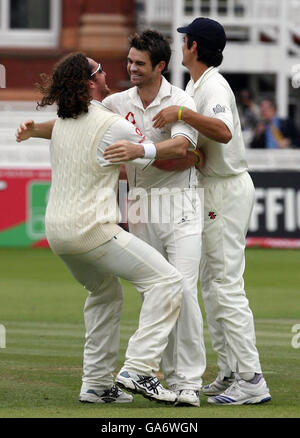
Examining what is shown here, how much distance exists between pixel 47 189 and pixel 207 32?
12.2 meters

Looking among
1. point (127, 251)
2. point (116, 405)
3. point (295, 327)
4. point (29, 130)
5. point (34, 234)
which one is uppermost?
point (29, 130)

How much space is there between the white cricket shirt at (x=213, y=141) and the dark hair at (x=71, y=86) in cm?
84

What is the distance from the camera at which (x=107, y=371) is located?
820cm

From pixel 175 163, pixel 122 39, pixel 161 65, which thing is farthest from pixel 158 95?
pixel 122 39

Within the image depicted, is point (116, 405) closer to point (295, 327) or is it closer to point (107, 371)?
point (107, 371)

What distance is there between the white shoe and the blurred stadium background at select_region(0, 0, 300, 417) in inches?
8.7

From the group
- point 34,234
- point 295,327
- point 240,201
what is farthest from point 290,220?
point 240,201

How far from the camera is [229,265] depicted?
8375mm

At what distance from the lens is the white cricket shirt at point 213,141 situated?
8211 millimetres

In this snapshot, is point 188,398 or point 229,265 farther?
point 229,265

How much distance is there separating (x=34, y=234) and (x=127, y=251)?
1294cm

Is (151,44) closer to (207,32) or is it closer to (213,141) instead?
(207,32)
